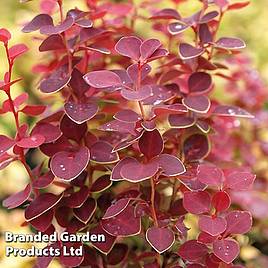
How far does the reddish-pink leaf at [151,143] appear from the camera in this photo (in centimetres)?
90

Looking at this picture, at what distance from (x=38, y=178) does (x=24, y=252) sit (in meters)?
0.17

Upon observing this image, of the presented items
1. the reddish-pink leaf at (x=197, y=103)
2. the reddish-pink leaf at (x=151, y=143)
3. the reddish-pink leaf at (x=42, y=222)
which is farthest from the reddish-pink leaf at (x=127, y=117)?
the reddish-pink leaf at (x=42, y=222)

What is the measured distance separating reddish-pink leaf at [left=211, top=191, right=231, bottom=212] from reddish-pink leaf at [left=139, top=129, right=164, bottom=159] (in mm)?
116

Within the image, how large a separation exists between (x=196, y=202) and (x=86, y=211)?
20cm

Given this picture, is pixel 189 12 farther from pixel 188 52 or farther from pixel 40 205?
pixel 40 205

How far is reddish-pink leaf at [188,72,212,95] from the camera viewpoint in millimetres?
1088

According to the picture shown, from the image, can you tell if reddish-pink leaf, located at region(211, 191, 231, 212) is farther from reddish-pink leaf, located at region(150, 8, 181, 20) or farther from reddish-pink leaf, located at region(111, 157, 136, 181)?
reddish-pink leaf, located at region(150, 8, 181, 20)

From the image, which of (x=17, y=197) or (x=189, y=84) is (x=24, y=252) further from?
(x=189, y=84)

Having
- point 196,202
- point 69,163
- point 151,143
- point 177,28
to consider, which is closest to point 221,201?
point 196,202

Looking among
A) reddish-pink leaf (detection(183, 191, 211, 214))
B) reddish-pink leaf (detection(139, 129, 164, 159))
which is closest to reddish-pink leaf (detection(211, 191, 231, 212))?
reddish-pink leaf (detection(183, 191, 211, 214))

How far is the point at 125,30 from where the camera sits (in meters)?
1.18

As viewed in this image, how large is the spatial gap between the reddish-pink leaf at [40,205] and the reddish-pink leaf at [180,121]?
0.77ft

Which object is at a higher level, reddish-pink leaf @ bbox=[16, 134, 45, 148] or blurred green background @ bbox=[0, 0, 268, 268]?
reddish-pink leaf @ bbox=[16, 134, 45, 148]

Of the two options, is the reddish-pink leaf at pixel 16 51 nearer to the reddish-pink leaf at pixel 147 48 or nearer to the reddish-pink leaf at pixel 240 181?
the reddish-pink leaf at pixel 147 48
